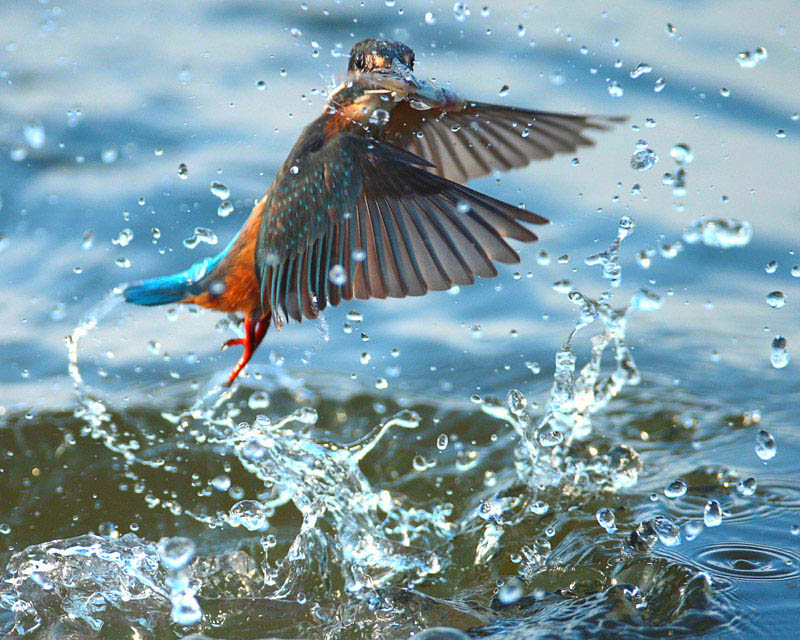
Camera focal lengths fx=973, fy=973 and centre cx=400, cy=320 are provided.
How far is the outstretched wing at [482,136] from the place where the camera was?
11.6 ft

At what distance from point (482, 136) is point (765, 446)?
157 centimetres

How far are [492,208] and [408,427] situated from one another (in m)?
1.42

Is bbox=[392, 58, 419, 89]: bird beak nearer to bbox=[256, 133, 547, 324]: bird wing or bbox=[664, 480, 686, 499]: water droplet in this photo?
bbox=[256, 133, 547, 324]: bird wing

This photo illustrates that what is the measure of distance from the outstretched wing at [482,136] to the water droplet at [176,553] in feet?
5.26

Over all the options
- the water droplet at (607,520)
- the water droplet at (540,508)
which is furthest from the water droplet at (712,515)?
the water droplet at (540,508)

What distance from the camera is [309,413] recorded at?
4.00 metres

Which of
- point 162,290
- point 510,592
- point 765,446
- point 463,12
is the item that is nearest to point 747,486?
A: point 765,446

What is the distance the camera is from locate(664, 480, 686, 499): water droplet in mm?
A: 3395

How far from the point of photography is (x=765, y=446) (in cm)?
359

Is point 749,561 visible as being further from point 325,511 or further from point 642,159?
point 642,159

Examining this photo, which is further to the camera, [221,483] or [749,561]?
[221,483]

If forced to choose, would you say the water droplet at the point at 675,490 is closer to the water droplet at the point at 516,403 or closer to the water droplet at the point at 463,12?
the water droplet at the point at 516,403

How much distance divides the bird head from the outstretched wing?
33cm

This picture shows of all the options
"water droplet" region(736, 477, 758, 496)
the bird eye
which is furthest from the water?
the bird eye
